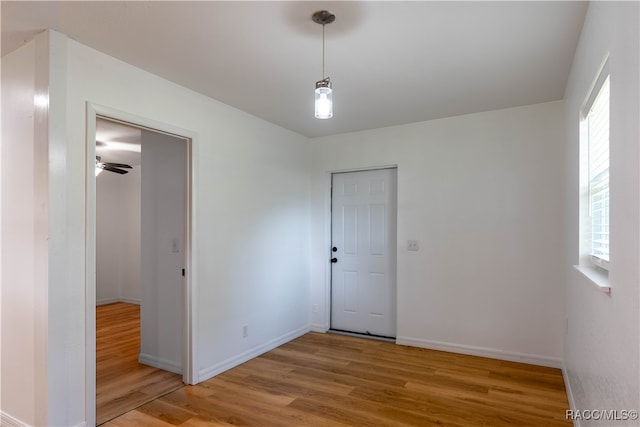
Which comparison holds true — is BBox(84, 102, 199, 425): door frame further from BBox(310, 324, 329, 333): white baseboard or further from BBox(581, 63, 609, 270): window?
BBox(581, 63, 609, 270): window

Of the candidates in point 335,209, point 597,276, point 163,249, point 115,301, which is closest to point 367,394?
point 597,276

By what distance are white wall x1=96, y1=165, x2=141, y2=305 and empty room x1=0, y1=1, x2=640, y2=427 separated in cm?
171

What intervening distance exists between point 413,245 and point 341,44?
245 cm

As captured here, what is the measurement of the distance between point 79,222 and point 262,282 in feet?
6.50

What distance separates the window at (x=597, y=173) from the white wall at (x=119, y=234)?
254 inches

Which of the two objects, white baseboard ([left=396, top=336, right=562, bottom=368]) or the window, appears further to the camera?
white baseboard ([left=396, top=336, right=562, bottom=368])

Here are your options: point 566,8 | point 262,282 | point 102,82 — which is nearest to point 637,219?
point 566,8

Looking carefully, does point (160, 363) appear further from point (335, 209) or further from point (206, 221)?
point (335, 209)

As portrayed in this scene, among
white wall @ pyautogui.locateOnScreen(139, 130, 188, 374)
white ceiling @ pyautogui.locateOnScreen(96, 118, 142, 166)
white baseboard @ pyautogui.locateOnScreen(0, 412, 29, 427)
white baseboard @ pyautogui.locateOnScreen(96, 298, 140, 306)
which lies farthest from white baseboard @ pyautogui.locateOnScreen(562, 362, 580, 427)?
white baseboard @ pyautogui.locateOnScreen(96, 298, 140, 306)

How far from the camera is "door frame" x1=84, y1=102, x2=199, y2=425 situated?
2428 millimetres

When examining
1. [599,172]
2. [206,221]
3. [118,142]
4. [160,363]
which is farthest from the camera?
[118,142]

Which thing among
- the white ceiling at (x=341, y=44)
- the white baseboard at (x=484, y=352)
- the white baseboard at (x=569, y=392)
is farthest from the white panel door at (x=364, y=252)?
the white baseboard at (x=569, y=392)

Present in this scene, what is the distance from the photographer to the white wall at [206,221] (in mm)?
2262

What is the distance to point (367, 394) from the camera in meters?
2.98
